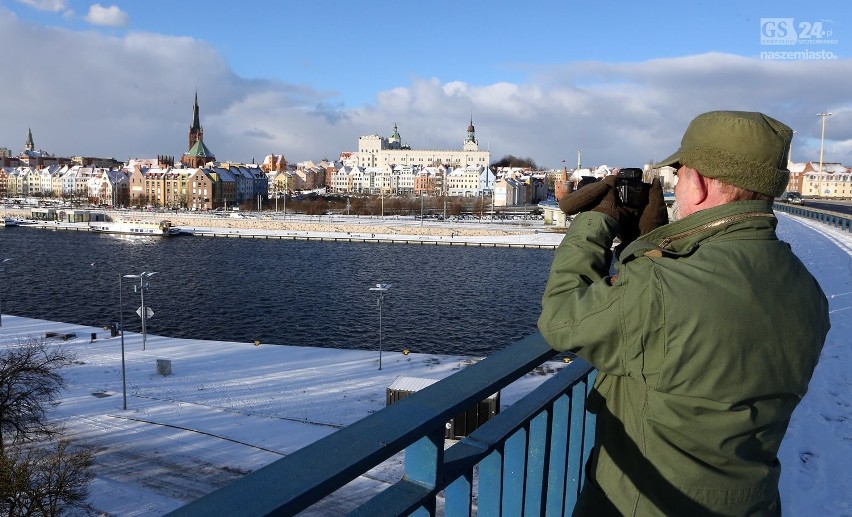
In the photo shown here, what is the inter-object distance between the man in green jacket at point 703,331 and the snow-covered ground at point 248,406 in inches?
60.8

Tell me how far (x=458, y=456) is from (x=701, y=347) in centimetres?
31

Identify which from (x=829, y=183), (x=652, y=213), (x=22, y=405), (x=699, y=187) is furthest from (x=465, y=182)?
(x=699, y=187)

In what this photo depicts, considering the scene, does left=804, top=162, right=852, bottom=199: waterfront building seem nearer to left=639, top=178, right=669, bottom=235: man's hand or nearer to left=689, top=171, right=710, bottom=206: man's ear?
left=639, top=178, right=669, bottom=235: man's hand

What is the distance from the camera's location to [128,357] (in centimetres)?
1171

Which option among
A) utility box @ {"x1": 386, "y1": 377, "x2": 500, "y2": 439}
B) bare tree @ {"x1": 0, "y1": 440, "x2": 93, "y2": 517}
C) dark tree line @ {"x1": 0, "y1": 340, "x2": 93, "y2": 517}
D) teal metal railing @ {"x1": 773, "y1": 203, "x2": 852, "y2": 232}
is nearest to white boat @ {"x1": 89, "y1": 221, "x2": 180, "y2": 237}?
dark tree line @ {"x1": 0, "y1": 340, "x2": 93, "y2": 517}

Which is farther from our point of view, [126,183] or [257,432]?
[126,183]

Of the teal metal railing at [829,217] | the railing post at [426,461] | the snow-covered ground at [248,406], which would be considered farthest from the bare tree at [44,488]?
the teal metal railing at [829,217]

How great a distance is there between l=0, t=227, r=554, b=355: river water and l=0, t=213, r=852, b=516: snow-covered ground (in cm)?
172

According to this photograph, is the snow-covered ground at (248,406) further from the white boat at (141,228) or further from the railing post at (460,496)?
the white boat at (141,228)

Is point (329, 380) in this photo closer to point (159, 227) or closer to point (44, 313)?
point (44, 313)

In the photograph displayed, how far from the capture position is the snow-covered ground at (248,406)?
264 cm

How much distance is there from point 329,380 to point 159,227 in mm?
29496

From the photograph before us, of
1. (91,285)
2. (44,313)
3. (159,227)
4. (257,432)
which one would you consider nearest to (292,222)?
(159,227)

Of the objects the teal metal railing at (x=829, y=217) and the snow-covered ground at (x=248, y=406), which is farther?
the teal metal railing at (x=829, y=217)
